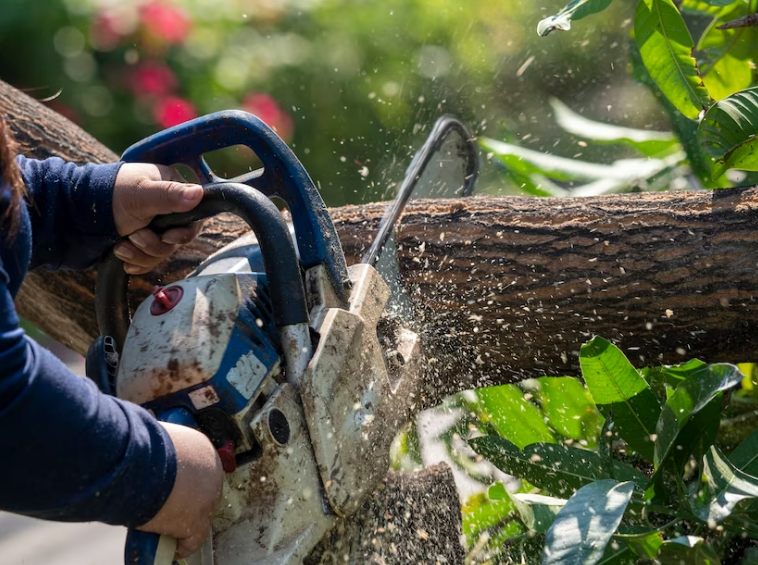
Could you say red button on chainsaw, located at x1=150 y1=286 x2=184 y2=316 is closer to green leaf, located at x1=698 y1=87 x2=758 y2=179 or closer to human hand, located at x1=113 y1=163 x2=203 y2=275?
human hand, located at x1=113 y1=163 x2=203 y2=275

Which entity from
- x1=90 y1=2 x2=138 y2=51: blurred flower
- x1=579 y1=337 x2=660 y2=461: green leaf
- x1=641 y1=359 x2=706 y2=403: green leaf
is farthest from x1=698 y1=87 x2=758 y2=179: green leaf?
x1=90 y1=2 x2=138 y2=51: blurred flower

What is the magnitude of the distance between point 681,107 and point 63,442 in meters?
1.69

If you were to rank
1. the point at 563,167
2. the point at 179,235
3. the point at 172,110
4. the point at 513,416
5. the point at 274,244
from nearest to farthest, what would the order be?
the point at 274,244, the point at 179,235, the point at 513,416, the point at 563,167, the point at 172,110

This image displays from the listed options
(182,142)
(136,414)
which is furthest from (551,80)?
(136,414)

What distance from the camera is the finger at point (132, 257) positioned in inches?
61.1

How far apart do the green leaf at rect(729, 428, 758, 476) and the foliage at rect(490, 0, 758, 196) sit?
27.6 inches

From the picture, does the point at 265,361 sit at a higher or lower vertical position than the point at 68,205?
lower

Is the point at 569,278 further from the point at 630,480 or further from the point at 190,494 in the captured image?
the point at 190,494

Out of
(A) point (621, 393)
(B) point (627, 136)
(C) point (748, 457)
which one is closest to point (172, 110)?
(B) point (627, 136)

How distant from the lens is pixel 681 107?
1.96m

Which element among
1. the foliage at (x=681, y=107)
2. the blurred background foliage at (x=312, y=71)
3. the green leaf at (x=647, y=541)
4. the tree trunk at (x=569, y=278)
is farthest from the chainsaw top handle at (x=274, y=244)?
the blurred background foliage at (x=312, y=71)

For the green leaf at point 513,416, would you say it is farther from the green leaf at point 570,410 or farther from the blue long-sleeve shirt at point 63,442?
the blue long-sleeve shirt at point 63,442

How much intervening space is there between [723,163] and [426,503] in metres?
1.09

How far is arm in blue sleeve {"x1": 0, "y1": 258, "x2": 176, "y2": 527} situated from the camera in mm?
981
